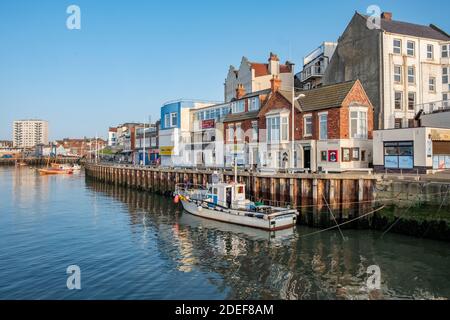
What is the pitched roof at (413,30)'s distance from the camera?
41906 mm

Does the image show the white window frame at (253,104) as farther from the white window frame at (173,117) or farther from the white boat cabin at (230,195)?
the white window frame at (173,117)

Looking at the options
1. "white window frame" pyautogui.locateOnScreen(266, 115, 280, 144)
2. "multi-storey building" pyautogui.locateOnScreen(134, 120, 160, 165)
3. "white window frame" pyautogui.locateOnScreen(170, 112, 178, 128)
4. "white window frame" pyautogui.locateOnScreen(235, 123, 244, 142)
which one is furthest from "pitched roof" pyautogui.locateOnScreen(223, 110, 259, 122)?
"multi-storey building" pyautogui.locateOnScreen(134, 120, 160, 165)

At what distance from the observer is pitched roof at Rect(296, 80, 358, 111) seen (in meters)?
33.4

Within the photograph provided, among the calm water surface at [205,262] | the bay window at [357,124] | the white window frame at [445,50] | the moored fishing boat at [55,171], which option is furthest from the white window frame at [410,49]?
the moored fishing boat at [55,171]

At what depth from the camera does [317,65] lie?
56562 mm

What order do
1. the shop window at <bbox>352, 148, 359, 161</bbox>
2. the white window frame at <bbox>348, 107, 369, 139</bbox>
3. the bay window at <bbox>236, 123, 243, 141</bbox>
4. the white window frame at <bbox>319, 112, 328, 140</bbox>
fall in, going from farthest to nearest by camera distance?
the bay window at <bbox>236, 123, 243, 141</bbox>, the white window frame at <bbox>319, 112, 328, 140</bbox>, the white window frame at <bbox>348, 107, 369, 139</bbox>, the shop window at <bbox>352, 148, 359, 161</bbox>

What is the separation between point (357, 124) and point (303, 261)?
1889 centimetres

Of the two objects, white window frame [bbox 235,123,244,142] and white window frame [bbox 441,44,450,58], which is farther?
white window frame [bbox 235,123,244,142]

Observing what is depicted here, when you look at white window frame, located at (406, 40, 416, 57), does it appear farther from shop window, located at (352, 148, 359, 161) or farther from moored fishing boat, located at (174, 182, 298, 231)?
moored fishing boat, located at (174, 182, 298, 231)

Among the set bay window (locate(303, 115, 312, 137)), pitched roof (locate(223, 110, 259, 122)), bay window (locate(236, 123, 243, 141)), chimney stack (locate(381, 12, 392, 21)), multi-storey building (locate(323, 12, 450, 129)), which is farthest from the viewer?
chimney stack (locate(381, 12, 392, 21))

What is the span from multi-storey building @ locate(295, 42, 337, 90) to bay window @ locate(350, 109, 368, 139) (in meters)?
22.1

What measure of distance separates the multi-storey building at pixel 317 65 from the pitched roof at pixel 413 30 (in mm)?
12238

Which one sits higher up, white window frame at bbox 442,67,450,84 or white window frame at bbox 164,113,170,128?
white window frame at bbox 442,67,450,84

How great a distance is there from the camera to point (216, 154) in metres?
50.6
